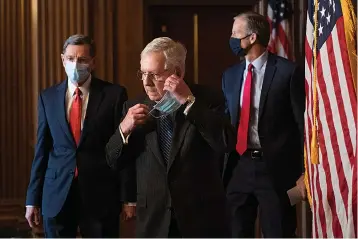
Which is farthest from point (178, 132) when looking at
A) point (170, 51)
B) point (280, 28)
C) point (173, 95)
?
point (280, 28)

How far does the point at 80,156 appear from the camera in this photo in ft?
13.7

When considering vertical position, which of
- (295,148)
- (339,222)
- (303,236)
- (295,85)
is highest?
(295,85)

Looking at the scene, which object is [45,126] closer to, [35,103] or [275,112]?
[275,112]

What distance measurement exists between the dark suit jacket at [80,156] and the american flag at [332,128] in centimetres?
107

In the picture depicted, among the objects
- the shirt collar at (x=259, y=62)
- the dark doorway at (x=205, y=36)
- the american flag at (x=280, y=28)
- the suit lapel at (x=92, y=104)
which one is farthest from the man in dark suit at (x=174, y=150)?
the dark doorway at (x=205, y=36)

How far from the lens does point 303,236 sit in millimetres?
6180

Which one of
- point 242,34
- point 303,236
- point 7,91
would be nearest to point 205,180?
point 242,34

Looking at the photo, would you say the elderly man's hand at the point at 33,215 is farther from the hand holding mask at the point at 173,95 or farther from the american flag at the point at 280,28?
the american flag at the point at 280,28

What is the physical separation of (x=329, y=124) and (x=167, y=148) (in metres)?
1.30

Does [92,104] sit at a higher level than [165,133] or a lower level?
higher

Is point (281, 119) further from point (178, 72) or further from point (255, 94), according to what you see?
point (178, 72)

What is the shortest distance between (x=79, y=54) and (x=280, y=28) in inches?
103

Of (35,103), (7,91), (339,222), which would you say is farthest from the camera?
(7,91)

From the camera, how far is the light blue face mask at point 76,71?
416 cm
